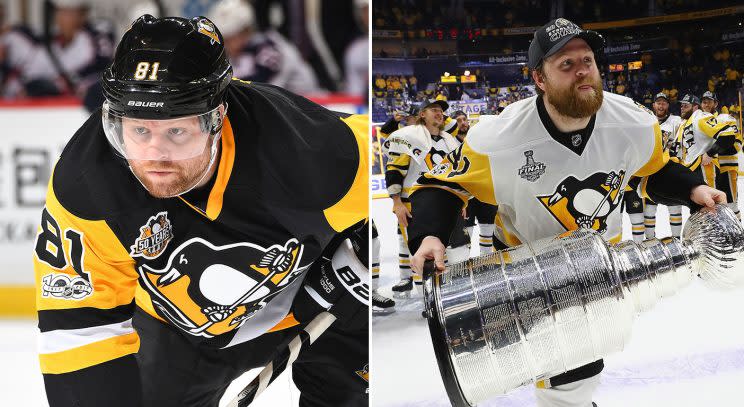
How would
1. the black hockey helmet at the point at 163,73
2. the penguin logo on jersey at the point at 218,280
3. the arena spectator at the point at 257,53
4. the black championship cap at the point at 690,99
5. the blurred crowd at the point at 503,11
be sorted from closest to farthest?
1. the black hockey helmet at the point at 163,73
2. the penguin logo on jersey at the point at 218,280
3. the blurred crowd at the point at 503,11
4. the black championship cap at the point at 690,99
5. the arena spectator at the point at 257,53

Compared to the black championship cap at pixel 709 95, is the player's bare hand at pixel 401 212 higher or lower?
lower

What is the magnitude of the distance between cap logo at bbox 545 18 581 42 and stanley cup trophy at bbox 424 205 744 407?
1.40ft

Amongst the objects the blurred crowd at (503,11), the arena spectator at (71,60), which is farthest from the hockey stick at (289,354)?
the arena spectator at (71,60)

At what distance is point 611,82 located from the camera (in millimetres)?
1758

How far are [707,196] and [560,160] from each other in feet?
0.87

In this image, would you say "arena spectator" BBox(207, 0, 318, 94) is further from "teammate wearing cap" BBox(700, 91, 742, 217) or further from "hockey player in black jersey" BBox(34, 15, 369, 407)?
"hockey player in black jersey" BBox(34, 15, 369, 407)

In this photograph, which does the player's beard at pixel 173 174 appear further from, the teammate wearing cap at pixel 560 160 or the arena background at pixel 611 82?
the arena background at pixel 611 82

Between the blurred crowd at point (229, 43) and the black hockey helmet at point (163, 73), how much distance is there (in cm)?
168

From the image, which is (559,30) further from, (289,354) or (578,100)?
(289,354)

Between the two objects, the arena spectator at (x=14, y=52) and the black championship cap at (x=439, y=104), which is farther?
the arena spectator at (x=14, y=52)

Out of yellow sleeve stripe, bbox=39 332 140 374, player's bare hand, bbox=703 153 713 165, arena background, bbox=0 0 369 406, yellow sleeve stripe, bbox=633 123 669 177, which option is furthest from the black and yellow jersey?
player's bare hand, bbox=703 153 713 165

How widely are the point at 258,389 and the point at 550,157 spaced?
0.75m

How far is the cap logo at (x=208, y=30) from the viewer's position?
36.6 inches

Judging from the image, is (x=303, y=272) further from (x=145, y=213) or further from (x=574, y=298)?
(x=574, y=298)
